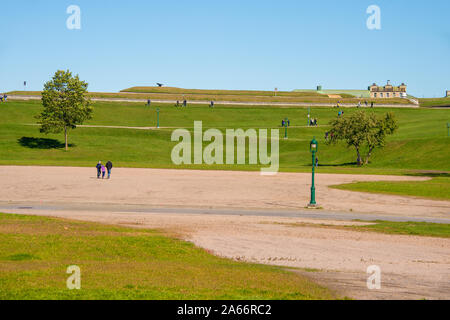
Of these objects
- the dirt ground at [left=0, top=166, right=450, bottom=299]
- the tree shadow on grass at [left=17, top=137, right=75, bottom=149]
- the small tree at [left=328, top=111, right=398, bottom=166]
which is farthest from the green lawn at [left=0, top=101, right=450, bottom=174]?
the dirt ground at [left=0, top=166, right=450, bottom=299]

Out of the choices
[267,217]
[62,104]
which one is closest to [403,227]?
[267,217]

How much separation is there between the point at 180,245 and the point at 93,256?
4.00 m

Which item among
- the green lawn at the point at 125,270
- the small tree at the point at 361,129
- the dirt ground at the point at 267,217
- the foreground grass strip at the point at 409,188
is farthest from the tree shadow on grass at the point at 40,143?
the green lawn at the point at 125,270

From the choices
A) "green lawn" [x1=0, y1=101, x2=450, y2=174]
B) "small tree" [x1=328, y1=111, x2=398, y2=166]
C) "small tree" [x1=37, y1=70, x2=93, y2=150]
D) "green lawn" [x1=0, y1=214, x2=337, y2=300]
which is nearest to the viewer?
"green lawn" [x1=0, y1=214, x2=337, y2=300]

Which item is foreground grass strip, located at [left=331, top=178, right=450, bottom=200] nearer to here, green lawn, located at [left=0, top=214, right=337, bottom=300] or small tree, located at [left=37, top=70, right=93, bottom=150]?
green lawn, located at [left=0, top=214, right=337, bottom=300]

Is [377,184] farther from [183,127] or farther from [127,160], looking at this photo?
[183,127]

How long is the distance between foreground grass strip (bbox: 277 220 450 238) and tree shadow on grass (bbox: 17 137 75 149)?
6289 cm

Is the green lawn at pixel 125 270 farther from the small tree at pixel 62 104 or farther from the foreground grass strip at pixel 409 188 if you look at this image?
the small tree at pixel 62 104

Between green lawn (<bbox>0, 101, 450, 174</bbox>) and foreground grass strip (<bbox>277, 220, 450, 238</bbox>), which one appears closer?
foreground grass strip (<bbox>277, 220, 450, 238</bbox>)

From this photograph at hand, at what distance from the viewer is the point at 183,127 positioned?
10888 centimetres

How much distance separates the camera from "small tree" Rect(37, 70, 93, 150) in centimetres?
8225

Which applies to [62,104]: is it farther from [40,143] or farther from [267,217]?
[267,217]

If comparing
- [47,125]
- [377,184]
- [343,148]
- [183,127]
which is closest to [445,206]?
[377,184]

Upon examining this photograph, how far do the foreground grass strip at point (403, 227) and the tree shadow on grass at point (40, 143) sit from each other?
62.9m
